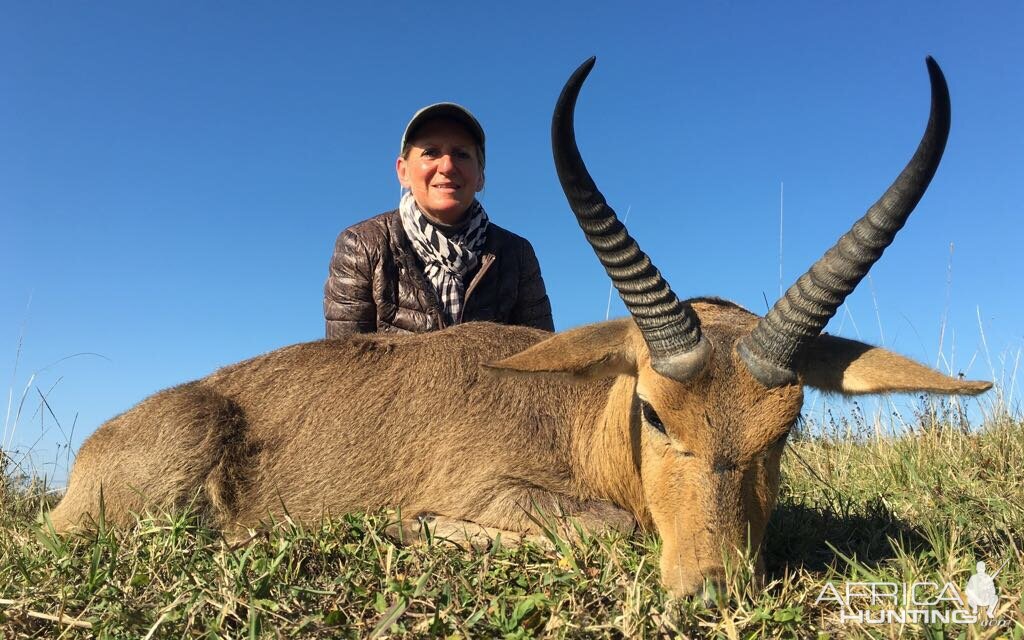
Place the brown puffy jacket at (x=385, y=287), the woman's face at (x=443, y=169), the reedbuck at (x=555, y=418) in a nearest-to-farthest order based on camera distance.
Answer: the reedbuck at (x=555, y=418)
the brown puffy jacket at (x=385, y=287)
the woman's face at (x=443, y=169)

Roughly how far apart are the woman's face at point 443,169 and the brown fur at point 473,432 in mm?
3001

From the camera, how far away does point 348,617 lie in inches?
148

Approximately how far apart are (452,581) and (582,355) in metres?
1.70

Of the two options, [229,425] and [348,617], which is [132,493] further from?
[348,617]

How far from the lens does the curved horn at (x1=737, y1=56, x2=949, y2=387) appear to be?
4312 millimetres

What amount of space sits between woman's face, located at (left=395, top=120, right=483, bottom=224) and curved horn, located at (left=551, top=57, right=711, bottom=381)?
4.99 m

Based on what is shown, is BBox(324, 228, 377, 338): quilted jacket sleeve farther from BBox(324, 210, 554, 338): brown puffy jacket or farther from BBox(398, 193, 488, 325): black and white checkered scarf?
BBox(398, 193, 488, 325): black and white checkered scarf

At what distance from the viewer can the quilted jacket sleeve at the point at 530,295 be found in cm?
1003

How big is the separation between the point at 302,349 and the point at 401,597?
142 inches

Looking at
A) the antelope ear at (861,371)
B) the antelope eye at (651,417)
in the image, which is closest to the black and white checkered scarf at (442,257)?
the antelope eye at (651,417)

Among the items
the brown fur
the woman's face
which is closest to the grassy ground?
the brown fur

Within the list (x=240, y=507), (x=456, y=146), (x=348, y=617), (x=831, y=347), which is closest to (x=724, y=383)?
(x=831, y=347)

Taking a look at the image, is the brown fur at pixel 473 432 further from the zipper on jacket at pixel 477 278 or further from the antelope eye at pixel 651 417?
the zipper on jacket at pixel 477 278

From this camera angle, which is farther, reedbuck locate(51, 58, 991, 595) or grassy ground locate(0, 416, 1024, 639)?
reedbuck locate(51, 58, 991, 595)
